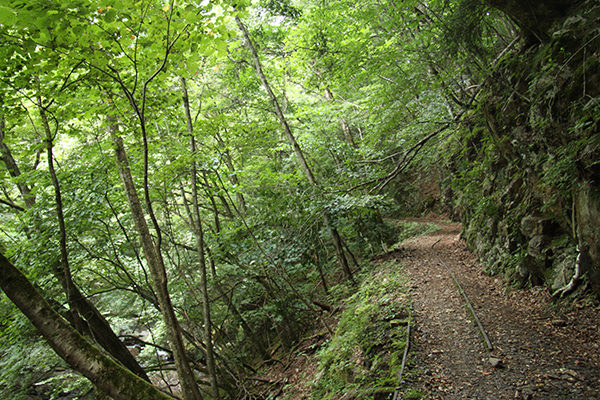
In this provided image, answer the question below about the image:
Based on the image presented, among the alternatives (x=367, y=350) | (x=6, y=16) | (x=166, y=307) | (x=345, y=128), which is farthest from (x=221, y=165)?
(x=345, y=128)

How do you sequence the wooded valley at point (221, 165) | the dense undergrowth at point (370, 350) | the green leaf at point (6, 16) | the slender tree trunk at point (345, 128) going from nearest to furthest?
the green leaf at point (6, 16) → the wooded valley at point (221, 165) → the dense undergrowth at point (370, 350) → the slender tree trunk at point (345, 128)

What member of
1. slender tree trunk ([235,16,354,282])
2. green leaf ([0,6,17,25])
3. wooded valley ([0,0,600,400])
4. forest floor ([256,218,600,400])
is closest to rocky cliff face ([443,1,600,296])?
wooded valley ([0,0,600,400])

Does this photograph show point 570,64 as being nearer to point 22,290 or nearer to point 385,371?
point 385,371

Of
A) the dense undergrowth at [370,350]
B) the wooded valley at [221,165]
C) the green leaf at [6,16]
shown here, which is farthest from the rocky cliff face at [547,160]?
the green leaf at [6,16]

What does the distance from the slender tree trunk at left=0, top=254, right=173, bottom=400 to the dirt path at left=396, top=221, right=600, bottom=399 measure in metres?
3.45

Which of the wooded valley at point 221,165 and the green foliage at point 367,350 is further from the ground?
the wooded valley at point 221,165

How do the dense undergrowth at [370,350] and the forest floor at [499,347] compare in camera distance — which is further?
the dense undergrowth at [370,350]

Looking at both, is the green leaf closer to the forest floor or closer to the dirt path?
the forest floor

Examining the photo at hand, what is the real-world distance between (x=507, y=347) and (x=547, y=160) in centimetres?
337

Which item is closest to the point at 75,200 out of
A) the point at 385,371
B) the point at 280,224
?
the point at 280,224

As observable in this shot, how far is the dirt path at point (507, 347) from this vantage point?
353 cm

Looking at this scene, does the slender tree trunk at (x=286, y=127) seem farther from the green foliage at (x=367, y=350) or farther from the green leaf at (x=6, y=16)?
the green leaf at (x=6, y=16)

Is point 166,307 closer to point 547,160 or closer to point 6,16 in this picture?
point 6,16

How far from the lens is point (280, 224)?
773cm
